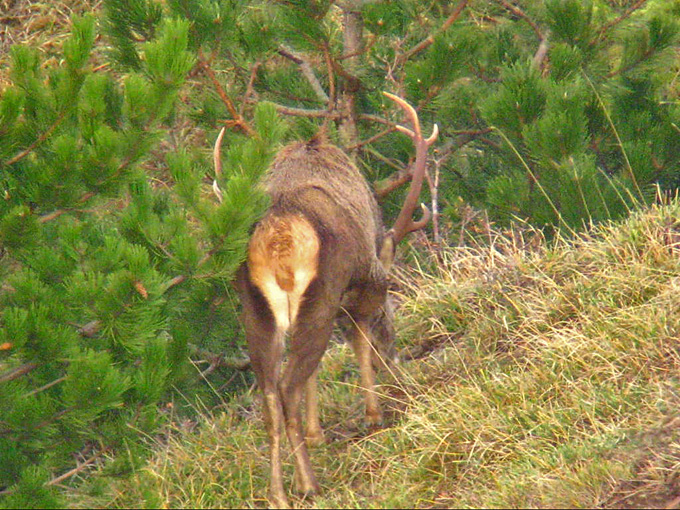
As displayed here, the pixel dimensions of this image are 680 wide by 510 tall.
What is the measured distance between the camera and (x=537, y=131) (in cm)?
744

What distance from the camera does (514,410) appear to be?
5160 millimetres

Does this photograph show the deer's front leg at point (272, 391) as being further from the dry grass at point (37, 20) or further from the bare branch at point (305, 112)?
the dry grass at point (37, 20)

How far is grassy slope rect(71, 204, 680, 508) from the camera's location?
4602mm

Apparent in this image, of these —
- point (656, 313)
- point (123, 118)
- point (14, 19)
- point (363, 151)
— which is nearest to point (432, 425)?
point (656, 313)

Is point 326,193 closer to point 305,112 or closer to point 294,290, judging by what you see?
point 294,290

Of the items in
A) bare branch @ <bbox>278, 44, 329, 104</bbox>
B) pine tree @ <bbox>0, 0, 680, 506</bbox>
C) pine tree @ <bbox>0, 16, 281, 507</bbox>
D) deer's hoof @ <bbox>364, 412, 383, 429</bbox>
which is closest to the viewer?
pine tree @ <bbox>0, 16, 281, 507</bbox>

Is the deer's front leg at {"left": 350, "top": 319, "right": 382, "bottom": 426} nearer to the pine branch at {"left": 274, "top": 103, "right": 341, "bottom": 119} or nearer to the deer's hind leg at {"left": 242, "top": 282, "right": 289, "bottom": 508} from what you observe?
the deer's hind leg at {"left": 242, "top": 282, "right": 289, "bottom": 508}

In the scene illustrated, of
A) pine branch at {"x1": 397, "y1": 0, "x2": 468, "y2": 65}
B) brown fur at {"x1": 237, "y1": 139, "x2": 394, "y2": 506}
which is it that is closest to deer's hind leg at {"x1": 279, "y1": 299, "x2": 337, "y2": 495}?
brown fur at {"x1": 237, "y1": 139, "x2": 394, "y2": 506}

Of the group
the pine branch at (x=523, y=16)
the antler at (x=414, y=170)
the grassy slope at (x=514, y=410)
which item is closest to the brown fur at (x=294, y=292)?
the grassy slope at (x=514, y=410)

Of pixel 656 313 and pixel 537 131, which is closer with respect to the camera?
pixel 656 313

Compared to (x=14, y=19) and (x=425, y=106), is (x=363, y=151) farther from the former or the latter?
(x=14, y=19)

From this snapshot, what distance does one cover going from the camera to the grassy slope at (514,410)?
181 inches

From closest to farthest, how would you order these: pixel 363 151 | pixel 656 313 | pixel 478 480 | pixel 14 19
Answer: pixel 478 480 → pixel 656 313 → pixel 363 151 → pixel 14 19

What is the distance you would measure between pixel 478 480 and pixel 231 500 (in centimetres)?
116
